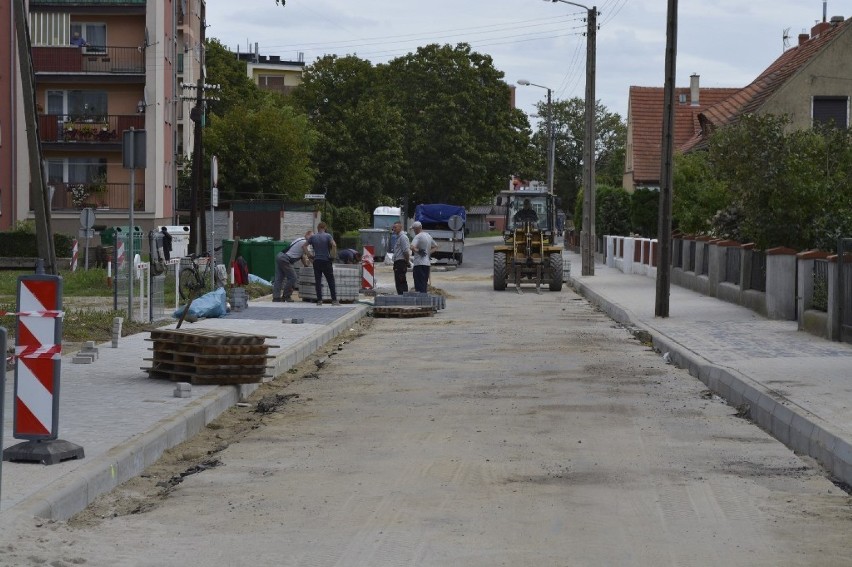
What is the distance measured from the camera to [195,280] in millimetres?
29375

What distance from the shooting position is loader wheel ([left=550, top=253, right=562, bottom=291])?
3653 cm

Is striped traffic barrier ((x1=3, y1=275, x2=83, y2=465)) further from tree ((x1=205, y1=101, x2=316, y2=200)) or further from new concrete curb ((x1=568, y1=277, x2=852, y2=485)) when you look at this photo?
tree ((x1=205, y1=101, x2=316, y2=200))

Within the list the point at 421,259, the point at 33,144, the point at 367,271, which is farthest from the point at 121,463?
the point at 367,271

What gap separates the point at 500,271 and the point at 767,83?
2671 centimetres

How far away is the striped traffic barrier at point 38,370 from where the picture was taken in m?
8.52

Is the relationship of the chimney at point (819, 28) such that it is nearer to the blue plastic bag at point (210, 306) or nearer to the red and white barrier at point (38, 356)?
the blue plastic bag at point (210, 306)

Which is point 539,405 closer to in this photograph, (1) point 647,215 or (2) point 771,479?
(2) point 771,479

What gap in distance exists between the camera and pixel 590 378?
15.1 metres

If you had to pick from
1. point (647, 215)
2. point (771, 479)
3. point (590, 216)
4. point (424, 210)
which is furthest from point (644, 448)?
point (424, 210)

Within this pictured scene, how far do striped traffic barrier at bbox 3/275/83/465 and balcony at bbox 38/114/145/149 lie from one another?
47509 mm

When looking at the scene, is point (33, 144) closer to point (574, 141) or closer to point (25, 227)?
point (25, 227)

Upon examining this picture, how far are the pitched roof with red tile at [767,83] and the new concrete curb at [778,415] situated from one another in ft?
125

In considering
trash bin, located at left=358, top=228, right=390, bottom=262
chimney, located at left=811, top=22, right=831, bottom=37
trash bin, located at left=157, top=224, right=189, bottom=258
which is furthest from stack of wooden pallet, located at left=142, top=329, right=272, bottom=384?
chimney, located at left=811, top=22, right=831, bottom=37

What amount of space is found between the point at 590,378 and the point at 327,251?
12304 millimetres
